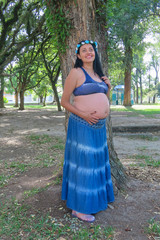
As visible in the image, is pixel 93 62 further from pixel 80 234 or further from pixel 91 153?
pixel 80 234

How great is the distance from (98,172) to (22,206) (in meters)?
1.22

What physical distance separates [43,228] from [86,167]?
862 millimetres

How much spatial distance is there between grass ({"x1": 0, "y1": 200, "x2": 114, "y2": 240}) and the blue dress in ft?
0.65

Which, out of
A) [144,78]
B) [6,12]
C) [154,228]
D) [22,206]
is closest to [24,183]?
[22,206]

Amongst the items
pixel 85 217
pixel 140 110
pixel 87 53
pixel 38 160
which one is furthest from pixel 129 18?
pixel 140 110

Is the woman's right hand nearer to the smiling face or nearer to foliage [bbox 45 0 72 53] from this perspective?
the smiling face

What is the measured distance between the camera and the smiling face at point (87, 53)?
2.76 meters

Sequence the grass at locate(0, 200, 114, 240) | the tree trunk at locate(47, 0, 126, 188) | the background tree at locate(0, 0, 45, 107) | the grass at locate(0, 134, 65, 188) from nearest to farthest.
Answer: the grass at locate(0, 200, 114, 240), the tree trunk at locate(47, 0, 126, 188), the grass at locate(0, 134, 65, 188), the background tree at locate(0, 0, 45, 107)

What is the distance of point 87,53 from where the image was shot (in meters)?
2.75

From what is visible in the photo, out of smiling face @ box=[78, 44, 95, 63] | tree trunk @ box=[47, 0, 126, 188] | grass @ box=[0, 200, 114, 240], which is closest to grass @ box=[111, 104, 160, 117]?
tree trunk @ box=[47, 0, 126, 188]

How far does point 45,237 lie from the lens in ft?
8.23

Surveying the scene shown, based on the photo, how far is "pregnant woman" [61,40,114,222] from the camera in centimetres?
270

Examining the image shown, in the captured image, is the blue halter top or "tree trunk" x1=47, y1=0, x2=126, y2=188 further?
"tree trunk" x1=47, y1=0, x2=126, y2=188

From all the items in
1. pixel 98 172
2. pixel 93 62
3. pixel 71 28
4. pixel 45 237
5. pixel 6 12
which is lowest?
pixel 45 237
